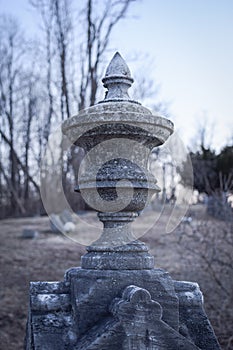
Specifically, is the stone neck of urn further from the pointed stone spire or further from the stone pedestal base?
the stone pedestal base

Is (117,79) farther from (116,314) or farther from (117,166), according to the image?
(116,314)

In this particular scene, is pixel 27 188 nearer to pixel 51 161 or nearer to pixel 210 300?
pixel 51 161

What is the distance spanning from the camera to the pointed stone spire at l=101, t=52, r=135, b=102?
110 inches

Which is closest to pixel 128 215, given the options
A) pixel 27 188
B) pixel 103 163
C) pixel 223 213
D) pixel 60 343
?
pixel 103 163

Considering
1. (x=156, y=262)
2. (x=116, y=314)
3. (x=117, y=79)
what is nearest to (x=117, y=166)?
(x=117, y=79)

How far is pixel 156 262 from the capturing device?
8570 millimetres

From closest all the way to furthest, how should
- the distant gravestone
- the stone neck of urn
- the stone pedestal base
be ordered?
the stone pedestal base < the stone neck of urn < the distant gravestone

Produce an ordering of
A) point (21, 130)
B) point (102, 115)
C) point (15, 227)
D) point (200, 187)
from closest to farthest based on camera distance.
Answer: point (102, 115) < point (200, 187) < point (15, 227) < point (21, 130)

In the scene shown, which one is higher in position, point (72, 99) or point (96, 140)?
point (72, 99)

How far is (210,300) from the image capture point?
619 cm

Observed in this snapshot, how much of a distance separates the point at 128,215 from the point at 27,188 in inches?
813

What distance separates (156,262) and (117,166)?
20.3ft

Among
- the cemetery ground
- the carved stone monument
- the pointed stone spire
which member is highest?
the pointed stone spire

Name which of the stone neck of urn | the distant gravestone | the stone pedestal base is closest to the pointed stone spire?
the stone neck of urn
